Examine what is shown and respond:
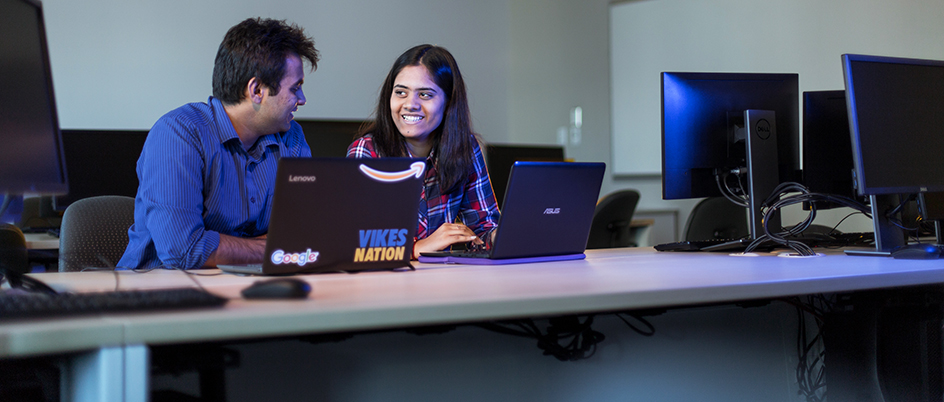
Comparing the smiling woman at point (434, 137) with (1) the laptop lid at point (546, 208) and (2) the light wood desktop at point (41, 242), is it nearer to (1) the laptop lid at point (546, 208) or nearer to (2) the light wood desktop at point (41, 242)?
(1) the laptop lid at point (546, 208)

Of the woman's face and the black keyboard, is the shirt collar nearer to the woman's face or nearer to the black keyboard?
the woman's face

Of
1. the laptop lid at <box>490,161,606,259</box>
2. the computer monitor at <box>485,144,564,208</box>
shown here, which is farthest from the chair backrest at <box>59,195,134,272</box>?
the computer monitor at <box>485,144,564,208</box>

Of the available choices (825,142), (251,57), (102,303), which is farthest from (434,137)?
(102,303)

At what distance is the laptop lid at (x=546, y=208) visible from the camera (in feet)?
A: 4.46

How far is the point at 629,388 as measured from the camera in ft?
4.65

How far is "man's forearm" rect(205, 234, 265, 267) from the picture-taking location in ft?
4.89

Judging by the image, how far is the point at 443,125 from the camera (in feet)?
6.46

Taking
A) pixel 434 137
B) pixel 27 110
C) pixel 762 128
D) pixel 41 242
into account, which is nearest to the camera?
pixel 27 110

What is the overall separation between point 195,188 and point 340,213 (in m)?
0.58

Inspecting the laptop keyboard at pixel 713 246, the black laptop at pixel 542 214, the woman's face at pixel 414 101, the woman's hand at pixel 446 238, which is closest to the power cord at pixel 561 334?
the black laptop at pixel 542 214

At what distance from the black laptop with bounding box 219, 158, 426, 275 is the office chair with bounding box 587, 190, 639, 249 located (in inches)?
82.8

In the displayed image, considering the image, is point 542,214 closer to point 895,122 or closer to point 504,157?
point 895,122

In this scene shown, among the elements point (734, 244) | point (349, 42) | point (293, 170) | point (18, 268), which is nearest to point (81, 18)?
point (349, 42)

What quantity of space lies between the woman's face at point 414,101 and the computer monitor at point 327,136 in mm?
1454
